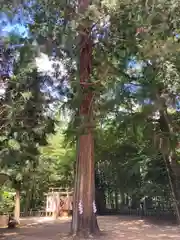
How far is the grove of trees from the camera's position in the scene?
5758 millimetres

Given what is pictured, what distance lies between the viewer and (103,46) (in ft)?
24.7

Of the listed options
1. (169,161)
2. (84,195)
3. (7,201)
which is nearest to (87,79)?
(84,195)

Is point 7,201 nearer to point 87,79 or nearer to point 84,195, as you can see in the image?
point 84,195

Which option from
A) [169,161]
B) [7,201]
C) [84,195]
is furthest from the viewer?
[7,201]

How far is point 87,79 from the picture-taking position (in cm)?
753

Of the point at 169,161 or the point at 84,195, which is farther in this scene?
the point at 169,161

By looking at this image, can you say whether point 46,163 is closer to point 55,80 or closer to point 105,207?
point 105,207

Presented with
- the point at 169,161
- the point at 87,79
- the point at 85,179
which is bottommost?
the point at 85,179

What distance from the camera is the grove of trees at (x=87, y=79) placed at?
576cm

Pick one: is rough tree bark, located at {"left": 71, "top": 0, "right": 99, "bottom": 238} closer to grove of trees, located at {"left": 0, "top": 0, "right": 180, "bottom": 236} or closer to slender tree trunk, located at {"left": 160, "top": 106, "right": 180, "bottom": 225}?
grove of trees, located at {"left": 0, "top": 0, "right": 180, "bottom": 236}

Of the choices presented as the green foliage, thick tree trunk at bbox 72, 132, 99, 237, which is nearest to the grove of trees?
thick tree trunk at bbox 72, 132, 99, 237

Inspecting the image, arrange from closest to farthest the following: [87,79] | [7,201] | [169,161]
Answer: [87,79]
[169,161]
[7,201]

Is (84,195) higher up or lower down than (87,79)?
lower down

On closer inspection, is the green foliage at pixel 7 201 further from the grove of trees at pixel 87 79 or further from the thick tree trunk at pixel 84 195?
the thick tree trunk at pixel 84 195
